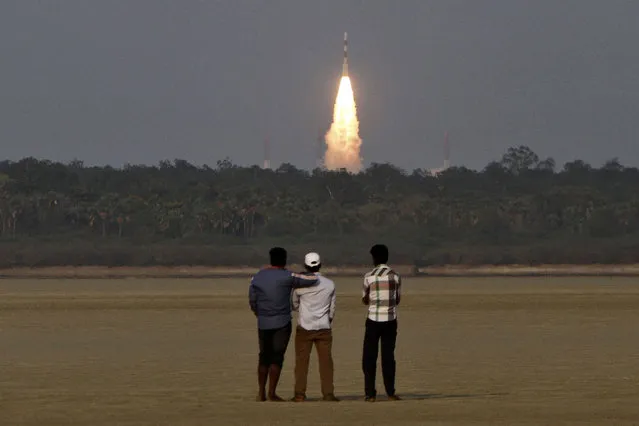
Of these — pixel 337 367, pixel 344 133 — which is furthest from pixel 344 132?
pixel 337 367

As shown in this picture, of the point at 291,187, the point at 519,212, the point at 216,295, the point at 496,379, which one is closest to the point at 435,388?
the point at 496,379

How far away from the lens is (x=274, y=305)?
784 inches

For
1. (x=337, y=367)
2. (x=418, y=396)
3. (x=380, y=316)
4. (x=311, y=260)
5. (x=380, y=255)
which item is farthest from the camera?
(x=337, y=367)

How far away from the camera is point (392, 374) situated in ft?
66.3

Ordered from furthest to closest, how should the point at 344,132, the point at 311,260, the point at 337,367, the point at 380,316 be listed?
the point at 344,132 → the point at 337,367 → the point at 380,316 → the point at 311,260

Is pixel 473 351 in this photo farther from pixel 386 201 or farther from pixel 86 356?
pixel 386 201

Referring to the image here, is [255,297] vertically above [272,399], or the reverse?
[255,297]

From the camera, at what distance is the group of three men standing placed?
1984 cm

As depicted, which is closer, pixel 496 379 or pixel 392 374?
pixel 392 374

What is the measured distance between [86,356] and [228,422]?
1054cm

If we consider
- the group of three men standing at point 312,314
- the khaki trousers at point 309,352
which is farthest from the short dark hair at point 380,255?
the khaki trousers at point 309,352

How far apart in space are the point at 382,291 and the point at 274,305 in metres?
1.28

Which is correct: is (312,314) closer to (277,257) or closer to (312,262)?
(312,262)

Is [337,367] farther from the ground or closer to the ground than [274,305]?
closer to the ground
